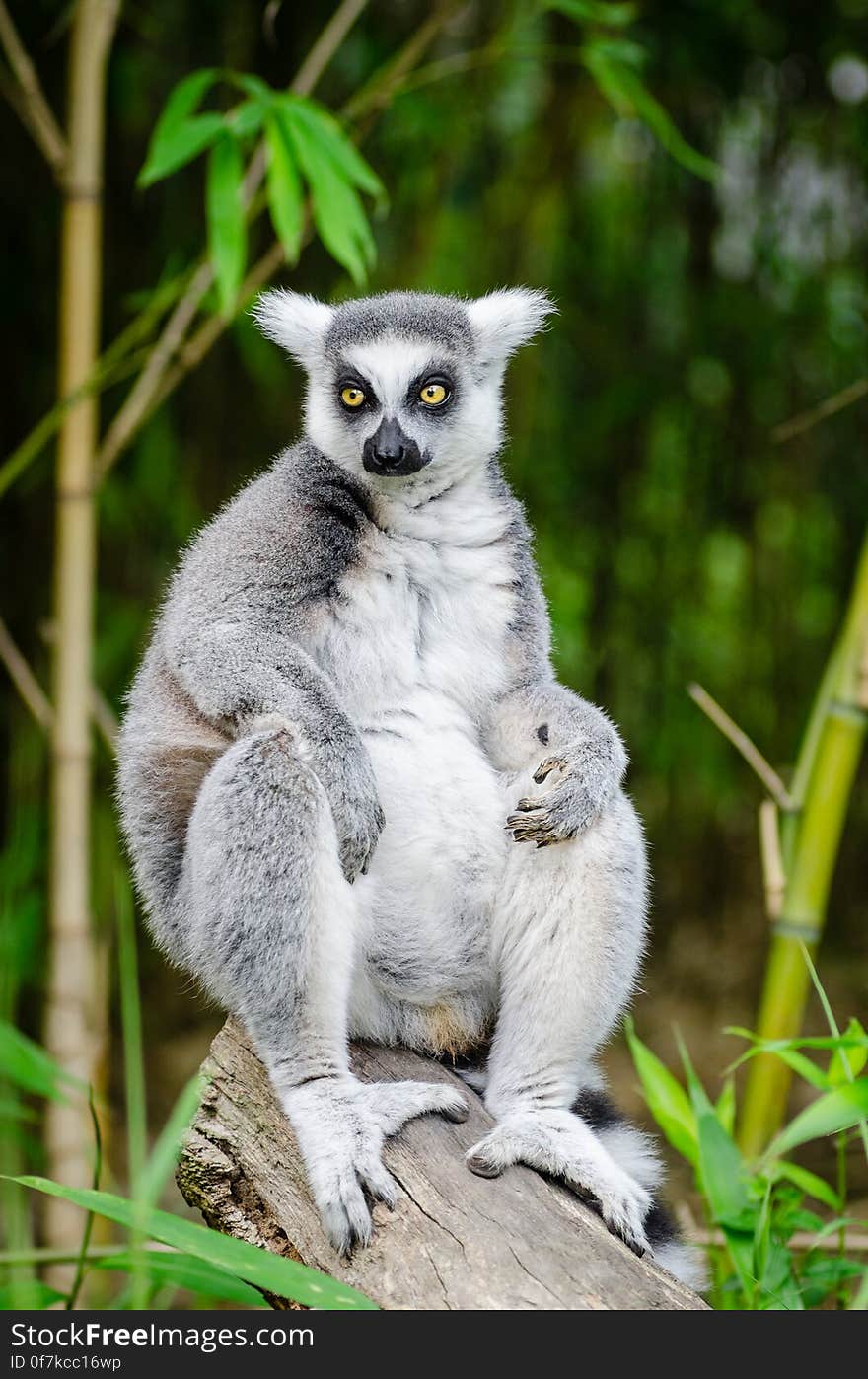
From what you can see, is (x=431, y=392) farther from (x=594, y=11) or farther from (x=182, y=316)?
(x=594, y=11)

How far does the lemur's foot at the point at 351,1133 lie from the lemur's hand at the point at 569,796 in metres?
0.61

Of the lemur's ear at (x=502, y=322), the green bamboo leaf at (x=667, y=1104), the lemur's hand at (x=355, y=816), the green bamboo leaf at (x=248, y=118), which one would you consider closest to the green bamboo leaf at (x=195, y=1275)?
the lemur's hand at (x=355, y=816)

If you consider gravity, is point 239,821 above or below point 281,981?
above

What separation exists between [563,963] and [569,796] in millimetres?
381

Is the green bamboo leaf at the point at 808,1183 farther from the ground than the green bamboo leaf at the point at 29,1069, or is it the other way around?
the green bamboo leaf at the point at 29,1069

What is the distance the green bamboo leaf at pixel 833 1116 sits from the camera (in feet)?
8.70

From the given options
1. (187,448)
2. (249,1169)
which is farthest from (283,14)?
(249,1169)

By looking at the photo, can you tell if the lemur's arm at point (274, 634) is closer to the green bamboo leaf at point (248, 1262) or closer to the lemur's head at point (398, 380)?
the lemur's head at point (398, 380)

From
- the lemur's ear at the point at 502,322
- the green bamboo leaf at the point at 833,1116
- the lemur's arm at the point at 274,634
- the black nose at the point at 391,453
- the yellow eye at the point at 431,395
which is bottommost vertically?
the green bamboo leaf at the point at 833,1116

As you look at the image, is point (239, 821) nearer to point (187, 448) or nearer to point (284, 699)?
point (284, 699)

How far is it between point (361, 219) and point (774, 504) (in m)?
4.23

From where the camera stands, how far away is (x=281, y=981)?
2857 mm

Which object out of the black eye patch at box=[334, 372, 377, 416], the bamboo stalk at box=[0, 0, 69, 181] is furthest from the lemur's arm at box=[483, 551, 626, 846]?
the bamboo stalk at box=[0, 0, 69, 181]

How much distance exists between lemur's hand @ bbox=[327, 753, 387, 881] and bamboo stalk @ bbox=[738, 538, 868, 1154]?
4.92 ft
